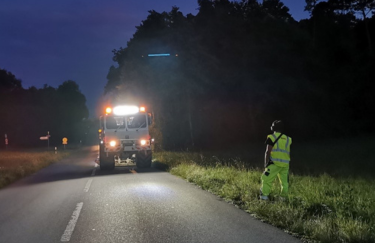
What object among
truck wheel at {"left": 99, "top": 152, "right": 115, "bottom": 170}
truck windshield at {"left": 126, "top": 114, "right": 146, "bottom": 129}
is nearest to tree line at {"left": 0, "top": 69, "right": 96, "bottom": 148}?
truck wheel at {"left": 99, "top": 152, "right": 115, "bottom": 170}

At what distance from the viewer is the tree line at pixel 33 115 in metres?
73.2

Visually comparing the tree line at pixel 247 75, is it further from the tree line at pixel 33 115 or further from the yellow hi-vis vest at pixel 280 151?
the tree line at pixel 33 115

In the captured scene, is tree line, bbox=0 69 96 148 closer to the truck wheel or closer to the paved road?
the truck wheel

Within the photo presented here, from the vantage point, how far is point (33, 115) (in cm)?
7750

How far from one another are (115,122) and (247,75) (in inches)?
746

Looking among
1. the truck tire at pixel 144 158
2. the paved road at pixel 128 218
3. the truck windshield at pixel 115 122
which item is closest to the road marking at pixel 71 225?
the paved road at pixel 128 218

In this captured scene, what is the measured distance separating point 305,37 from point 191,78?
13283 millimetres

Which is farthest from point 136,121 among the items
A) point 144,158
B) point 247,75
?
point 247,75

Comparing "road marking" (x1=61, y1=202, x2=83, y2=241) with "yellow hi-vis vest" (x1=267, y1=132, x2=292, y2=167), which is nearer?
"road marking" (x1=61, y1=202, x2=83, y2=241)

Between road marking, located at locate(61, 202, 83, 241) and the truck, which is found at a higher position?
the truck

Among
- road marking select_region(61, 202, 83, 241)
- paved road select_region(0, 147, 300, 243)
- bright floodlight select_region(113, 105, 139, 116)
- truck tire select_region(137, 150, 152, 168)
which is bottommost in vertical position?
paved road select_region(0, 147, 300, 243)

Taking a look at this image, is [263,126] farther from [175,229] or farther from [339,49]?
[175,229]

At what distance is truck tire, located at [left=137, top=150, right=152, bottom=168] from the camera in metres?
21.0

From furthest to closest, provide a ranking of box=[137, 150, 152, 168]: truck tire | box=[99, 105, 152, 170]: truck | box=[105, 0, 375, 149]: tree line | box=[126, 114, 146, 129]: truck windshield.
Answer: box=[105, 0, 375, 149]: tree line < box=[137, 150, 152, 168]: truck tire < box=[126, 114, 146, 129]: truck windshield < box=[99, 105, 152, 170]: truck
